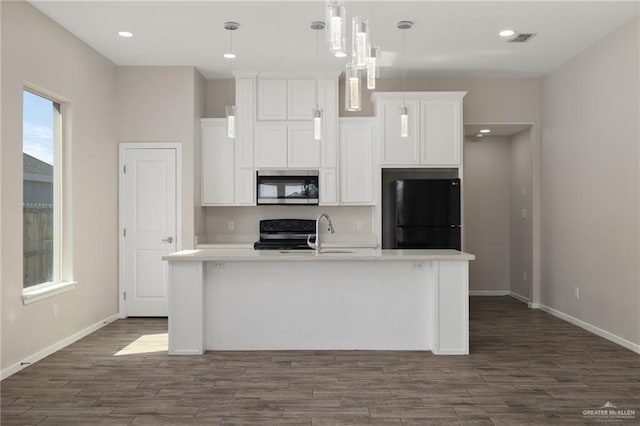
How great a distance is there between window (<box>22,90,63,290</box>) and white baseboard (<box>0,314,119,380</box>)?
545 mm

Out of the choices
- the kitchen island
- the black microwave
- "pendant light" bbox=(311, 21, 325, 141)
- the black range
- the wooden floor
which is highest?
"pendant light" bbox=(311, 21, 325, 141)

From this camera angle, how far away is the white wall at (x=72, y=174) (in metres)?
3.89

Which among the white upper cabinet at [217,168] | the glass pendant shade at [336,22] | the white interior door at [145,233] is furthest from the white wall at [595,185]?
the white interior door at [145,233]

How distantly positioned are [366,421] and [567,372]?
1800 millimetres

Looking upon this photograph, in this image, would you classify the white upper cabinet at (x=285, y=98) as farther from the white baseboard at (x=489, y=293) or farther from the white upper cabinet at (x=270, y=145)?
the white baseboard at (x=489, y=293)

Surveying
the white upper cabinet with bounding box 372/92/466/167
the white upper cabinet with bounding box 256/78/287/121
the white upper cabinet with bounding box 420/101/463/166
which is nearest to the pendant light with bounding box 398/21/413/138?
the white upper cabinet with bounding box 372/92/466/167

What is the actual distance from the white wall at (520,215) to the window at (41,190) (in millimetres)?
5448

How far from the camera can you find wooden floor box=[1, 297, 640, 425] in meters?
3.05

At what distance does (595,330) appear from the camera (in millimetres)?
5121

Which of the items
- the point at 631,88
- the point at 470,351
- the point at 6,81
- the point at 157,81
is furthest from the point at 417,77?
the point at 6,81

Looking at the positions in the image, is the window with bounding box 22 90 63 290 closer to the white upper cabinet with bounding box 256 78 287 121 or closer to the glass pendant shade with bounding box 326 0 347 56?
the white upper cabinet with bounding box 256 78 287 121

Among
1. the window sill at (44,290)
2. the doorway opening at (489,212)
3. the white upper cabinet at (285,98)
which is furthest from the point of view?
the doorway opening at (489,212)

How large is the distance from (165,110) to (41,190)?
191 cm

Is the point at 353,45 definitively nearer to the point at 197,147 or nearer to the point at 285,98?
the point at 285,98
